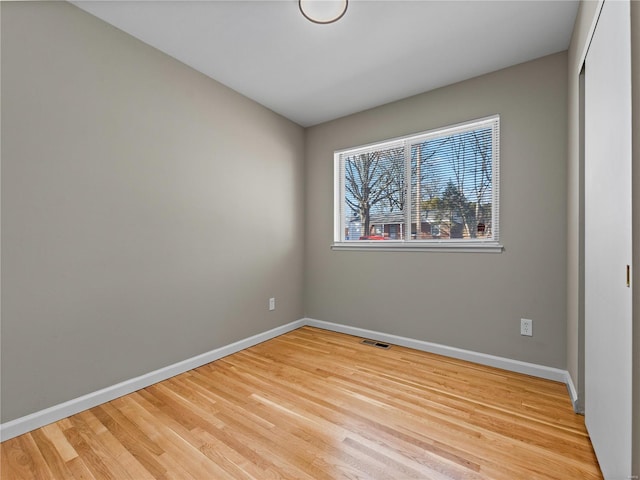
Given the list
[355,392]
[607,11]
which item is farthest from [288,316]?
[607,11]

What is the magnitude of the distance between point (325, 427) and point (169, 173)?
212 cm

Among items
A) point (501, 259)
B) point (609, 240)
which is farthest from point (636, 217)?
point (501, 259)

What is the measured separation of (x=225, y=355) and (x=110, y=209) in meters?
1.58

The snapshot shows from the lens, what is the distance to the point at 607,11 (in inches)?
48.5

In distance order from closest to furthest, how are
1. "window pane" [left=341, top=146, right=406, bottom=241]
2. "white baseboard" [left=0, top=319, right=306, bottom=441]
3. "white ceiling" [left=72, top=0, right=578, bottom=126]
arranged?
1. "white baseboard" [left=0, top=319, right=306, bottom=441]
2. "white ceiling" [left=72, top=0, right=578, bottom=126]
3. "window pane" [left=341, top=146, right=406, bottom=241]

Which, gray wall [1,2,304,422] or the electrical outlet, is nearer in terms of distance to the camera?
gray wall [1,2,304,422]

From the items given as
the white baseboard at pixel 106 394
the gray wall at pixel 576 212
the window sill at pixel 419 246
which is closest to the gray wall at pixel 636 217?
the gray wall at pixel 576 212

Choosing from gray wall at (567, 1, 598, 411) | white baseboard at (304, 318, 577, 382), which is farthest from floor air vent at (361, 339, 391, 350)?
gray wall at (567, 1, 598, 411)

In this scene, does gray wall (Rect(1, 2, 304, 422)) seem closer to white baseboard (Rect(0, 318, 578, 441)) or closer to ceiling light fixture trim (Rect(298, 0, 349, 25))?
white baseboard (Rect(0, 318, 578, 441))

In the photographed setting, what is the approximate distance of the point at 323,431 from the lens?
1.67 m

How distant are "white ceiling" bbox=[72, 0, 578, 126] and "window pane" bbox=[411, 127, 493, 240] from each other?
0.57 meters

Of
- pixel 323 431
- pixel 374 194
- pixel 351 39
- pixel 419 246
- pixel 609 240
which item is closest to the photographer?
pixel 609 240

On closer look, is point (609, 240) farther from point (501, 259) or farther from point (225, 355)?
point (225, 355)

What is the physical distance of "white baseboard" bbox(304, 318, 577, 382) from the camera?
2.29 metres
